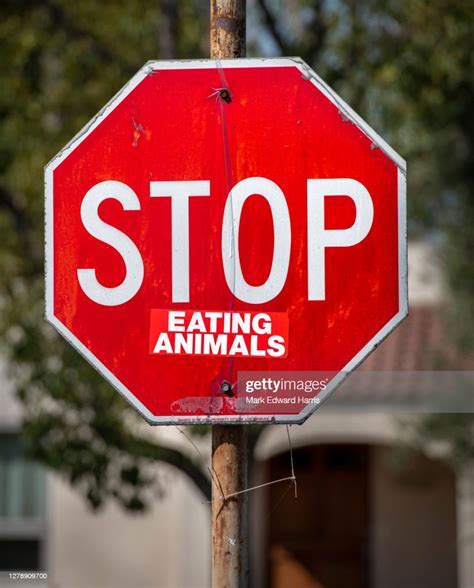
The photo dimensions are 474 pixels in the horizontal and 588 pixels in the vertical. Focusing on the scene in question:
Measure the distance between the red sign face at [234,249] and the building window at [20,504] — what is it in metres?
11.5

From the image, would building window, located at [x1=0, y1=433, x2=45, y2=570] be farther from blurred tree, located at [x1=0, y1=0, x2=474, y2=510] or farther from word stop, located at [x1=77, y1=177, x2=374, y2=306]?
word stop, located at [x1=77, y1=177, x2=374, y2=306]

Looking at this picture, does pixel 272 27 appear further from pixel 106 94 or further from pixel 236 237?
pixel 236 237

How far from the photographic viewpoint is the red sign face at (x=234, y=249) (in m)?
2.72

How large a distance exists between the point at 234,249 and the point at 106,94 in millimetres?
6465

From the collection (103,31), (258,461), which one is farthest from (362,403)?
(103,31)

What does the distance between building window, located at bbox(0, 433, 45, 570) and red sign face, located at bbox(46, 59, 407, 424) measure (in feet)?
37.8

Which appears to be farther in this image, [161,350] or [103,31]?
[103,31]

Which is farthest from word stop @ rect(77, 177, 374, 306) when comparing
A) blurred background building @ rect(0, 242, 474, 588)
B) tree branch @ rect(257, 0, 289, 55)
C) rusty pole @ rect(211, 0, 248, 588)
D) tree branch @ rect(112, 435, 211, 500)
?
blurred background building @ rect(0, 242, 474, 588)

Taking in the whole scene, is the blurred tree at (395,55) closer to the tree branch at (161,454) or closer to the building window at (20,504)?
the tree branch at (161,454)

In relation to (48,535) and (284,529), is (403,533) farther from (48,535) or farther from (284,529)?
(48,535)

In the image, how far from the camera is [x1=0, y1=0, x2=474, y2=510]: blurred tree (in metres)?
7.41

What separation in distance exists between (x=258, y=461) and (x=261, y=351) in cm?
1112

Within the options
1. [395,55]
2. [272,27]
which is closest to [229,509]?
[272,27]

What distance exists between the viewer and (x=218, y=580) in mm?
2684
